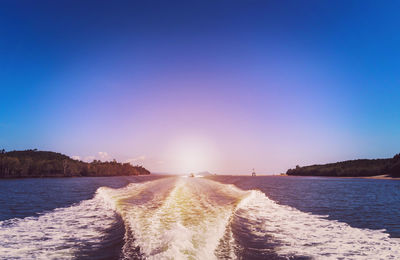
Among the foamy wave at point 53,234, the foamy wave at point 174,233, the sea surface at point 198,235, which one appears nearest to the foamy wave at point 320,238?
the sea surface at point 198,235

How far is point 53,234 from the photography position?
39.5 feet

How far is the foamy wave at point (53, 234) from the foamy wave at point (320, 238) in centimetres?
854

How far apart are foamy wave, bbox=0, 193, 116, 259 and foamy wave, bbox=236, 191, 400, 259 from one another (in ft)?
28.0

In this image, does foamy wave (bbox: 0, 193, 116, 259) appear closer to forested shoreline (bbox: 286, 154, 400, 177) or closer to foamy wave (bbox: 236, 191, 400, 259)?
foamy wave (bbox: 236, 191, 400, 259)

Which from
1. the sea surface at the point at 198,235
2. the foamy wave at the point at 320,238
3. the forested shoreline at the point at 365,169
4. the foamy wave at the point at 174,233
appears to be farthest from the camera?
the forested shoreline at the point at 365,169

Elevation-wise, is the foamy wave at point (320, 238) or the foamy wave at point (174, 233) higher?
the foamy wave at point (174, 233)

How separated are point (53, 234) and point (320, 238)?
1385cm

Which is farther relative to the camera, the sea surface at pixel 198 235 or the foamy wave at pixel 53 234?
the foamy wave at pixel 53 234

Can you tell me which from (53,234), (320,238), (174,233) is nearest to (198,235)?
(174,233)

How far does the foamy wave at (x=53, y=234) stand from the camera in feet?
30.7

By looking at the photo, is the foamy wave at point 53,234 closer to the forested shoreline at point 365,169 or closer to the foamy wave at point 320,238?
the foamy wave at point 320,238

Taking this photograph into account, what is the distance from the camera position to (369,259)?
8609mm

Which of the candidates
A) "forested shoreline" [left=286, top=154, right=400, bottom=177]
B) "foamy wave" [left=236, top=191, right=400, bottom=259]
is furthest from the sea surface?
"forested shoreline" [left=286, top=154, right=400, bottom=177]

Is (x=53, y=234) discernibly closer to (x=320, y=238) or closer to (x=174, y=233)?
(x=174, y=233)
